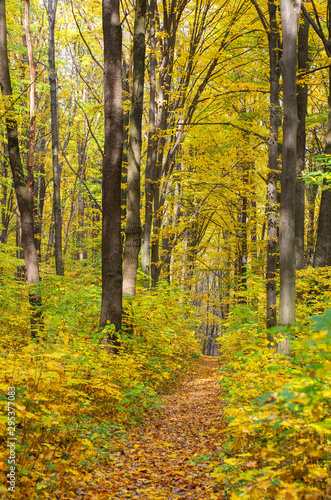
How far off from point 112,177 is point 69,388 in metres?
3.40

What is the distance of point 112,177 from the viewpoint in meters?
6.00

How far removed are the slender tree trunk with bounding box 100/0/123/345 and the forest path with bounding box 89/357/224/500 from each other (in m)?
1.76

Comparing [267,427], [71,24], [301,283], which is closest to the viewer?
[267,427]

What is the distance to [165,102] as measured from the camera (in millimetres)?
10086

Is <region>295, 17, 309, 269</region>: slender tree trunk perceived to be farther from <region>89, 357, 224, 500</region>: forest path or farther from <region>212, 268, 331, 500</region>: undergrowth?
<region>212, 268, 331, 500</region>: undergrowth

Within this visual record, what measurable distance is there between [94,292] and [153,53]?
676 cm

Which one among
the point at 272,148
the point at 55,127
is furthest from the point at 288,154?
the point at 55,127

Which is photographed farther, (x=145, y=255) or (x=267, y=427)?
(x=145, y=255)

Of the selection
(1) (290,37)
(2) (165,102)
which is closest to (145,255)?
(2) (165,102)

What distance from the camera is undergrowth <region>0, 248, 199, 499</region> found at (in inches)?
108

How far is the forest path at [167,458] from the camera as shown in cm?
316

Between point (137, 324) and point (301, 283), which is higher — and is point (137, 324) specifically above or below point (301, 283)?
below

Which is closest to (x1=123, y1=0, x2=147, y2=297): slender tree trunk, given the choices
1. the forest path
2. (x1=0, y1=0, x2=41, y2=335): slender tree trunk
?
(x1=0, y1=0, x2=41, y2=335): slender tree trunk

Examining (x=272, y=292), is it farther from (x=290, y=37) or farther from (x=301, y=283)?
(x=290, y=37)
